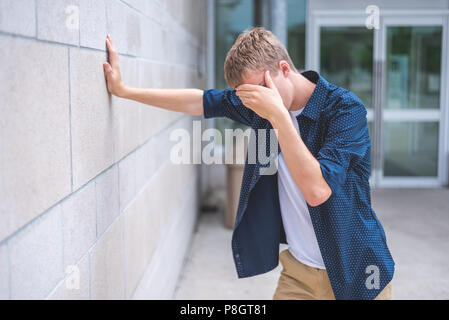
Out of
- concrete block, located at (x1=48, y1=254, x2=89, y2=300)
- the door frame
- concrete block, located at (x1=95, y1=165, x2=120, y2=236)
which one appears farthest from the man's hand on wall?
the door frame

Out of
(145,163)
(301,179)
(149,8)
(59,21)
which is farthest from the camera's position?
(149,8)

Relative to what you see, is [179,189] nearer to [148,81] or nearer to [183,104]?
[148,81]

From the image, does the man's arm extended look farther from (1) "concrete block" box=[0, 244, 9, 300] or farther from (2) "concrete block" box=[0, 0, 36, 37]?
(1) "concrete block" box=[0, 244, 9, 300]

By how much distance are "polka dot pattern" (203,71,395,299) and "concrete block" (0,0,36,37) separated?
3.01 feet

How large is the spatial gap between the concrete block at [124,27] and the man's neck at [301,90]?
778mm

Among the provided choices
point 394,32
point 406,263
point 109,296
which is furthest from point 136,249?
point 394,32

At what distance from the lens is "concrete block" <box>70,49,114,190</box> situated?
1615 mm

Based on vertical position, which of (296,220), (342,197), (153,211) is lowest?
(153,211)

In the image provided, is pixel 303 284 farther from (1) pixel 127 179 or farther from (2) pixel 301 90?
(1) pixel 127 179

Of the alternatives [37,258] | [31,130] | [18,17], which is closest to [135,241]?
[37,258]

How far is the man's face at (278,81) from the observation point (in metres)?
1.79

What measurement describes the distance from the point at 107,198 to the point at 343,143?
0.94 metres

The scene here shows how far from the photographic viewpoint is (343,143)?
1.66m

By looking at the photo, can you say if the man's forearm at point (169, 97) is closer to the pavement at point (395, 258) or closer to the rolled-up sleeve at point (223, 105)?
the rolled-up sleeve at point (223, 105)
